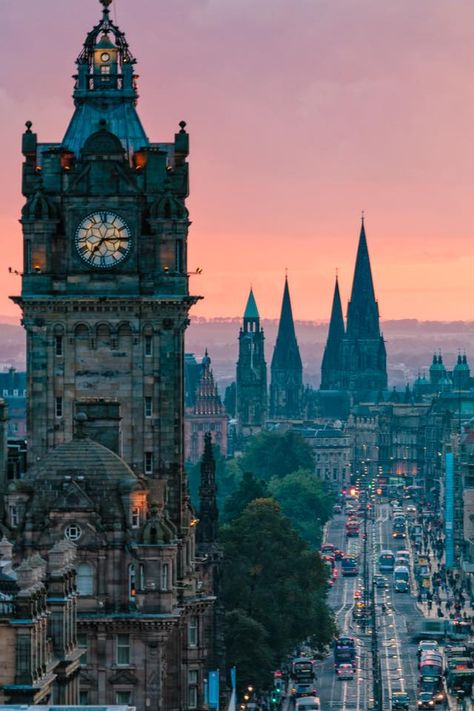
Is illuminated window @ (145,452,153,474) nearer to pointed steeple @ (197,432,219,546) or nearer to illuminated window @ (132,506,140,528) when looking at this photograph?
illuminated window @ (132,506,140,528)

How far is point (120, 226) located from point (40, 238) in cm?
356

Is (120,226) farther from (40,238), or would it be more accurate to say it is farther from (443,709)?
(443,709)

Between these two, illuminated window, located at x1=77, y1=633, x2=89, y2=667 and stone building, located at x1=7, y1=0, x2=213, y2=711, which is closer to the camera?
illuminated window, located at x1=77, y1=633, x2=89, y2=667

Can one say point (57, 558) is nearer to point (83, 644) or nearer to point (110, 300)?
point (83, 644)

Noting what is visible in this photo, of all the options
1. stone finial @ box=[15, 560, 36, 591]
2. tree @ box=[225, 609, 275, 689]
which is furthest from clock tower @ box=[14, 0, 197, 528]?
tree @ box=[225, 609, 275, 689]

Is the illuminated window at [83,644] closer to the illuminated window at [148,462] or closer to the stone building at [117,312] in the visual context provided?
the stone building at [117,312]

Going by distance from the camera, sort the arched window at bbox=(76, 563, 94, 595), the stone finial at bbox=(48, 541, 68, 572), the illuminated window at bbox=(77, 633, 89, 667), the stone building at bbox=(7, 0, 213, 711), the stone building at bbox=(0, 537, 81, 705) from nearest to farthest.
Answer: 1. the stone building at bbox=(0, 537, 81, 705)
2. the stone finial at bbox=(48, 541, 68, 572)
3. the illuminated window at bbox=(77, 633, 89, 667)
4. the arched window at bbox=(76, 563, 94, 595)
5. the stone building at bbox=(7, 0, 213, 711)

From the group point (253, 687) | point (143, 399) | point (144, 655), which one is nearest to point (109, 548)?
point (144, 655)

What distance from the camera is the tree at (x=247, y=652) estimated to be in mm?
187500

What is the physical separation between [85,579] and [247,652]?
5540cm

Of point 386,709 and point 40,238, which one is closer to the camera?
point 40,238

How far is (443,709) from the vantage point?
194625 millimetres

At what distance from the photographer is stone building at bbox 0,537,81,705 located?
113 m

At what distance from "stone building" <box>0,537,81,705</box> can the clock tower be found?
67.8ft
